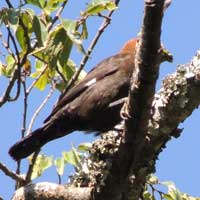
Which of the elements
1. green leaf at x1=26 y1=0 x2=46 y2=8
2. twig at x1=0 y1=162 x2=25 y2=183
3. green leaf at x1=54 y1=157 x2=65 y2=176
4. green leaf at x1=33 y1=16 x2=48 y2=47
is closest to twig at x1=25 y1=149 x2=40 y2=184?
twig at x1=0 y1=162 x2=25 y2=183

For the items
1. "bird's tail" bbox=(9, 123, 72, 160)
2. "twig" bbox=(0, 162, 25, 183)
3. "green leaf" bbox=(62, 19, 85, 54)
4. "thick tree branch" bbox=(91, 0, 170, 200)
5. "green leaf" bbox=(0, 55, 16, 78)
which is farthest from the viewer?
"bird's tail" bbox=(9, 123, 72, 160)

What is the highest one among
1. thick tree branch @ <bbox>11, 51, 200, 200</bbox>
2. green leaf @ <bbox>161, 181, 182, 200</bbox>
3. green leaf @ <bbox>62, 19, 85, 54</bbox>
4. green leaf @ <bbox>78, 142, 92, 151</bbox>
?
green leaf @ <bbox>62, 19, 85, 54</bbox>

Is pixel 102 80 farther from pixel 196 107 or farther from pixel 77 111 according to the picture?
pixel 196 107

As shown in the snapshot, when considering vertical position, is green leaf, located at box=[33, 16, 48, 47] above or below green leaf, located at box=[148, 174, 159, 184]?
above

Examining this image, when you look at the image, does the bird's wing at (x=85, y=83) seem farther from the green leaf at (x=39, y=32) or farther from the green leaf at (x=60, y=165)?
the green leaf at (x=39, y=32)

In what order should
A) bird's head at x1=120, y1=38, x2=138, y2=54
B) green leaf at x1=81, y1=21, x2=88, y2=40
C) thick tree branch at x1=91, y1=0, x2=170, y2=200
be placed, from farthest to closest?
bird's head at x1=120, y1=38, x2=138, y2=54 → green leaf at x1=81, y1=21, x2=88, y2=40 → thick tree branch at x1=91, y1=0, x2=170, y2=200

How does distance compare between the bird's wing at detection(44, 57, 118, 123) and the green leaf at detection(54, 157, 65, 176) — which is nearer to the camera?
the green leaf at detection(54, 157, 65, 176)

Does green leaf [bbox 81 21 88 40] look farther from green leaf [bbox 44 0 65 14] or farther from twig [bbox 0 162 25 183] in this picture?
twig [bbox 0 162 25 183]

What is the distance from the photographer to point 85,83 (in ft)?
16.6

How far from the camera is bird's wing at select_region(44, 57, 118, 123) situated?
5.00 metres

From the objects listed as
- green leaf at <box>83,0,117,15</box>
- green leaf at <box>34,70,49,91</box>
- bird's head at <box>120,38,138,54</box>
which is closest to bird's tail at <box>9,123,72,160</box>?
green leaf at <box>34,70,49,91</box>

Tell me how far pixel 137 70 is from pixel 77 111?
191 cm

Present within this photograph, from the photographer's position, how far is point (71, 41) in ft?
11.9

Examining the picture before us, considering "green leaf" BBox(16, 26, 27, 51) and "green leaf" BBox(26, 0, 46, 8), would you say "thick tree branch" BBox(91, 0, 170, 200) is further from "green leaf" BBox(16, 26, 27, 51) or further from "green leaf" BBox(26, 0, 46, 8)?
"green leaf" BBox(16, 26, 27, 51)
